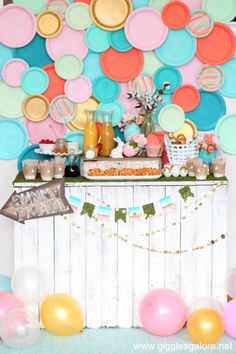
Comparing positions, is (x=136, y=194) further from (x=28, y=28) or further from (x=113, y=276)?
(x=28, y=28)

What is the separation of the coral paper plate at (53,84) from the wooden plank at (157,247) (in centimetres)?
74

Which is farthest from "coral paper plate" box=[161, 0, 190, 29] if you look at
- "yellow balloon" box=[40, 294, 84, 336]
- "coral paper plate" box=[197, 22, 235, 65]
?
"yellow balloon" box=[40, 294, 84, 336]

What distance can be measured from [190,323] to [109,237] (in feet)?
1.80

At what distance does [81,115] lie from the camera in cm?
388

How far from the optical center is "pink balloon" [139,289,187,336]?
3.48 meters

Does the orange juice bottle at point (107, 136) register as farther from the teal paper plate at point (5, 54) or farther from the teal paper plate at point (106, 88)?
the teal paper plate at point (5, 54)

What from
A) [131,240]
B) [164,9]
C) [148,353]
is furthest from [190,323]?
[164,9]

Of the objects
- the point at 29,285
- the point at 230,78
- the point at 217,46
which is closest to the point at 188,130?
the point at 230,78

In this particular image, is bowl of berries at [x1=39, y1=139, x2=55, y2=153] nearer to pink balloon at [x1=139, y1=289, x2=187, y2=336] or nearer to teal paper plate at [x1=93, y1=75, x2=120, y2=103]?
teal paper plate at [x1=93, y1=75, x2=120, y2=103]

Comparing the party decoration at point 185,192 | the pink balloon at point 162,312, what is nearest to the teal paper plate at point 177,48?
the party decoration at point 185,192

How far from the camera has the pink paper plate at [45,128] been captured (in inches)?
153

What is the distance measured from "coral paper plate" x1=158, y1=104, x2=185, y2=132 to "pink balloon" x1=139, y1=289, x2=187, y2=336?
85 centimetres

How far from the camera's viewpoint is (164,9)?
149 inches

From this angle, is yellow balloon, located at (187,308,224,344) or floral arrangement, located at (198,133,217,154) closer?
yellow balloon, located at (187,308,224,344)
